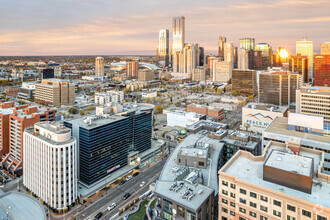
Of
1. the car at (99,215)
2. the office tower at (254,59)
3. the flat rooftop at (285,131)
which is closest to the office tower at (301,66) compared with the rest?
the office tower at (254,59)

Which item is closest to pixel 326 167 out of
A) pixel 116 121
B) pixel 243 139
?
pixel 243 139

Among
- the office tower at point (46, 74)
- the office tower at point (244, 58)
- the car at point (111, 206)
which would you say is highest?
the office tower at point (244, 58)

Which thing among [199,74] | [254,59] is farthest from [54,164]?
[254,59]

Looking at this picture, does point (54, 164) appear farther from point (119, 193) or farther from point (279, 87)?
point (279, 87)

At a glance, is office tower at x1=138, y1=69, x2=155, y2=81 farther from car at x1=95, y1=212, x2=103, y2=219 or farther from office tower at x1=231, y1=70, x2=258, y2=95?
car at x1=95, y1=212, x2=103, y2=219

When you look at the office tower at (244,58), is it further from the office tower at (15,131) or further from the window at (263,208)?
the window at (263,208)

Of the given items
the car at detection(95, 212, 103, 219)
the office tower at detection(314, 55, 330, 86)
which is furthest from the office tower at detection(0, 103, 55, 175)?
the office tower at detection(314, 55, 330, 86)

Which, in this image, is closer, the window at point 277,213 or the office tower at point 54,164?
the window at point 277,213
